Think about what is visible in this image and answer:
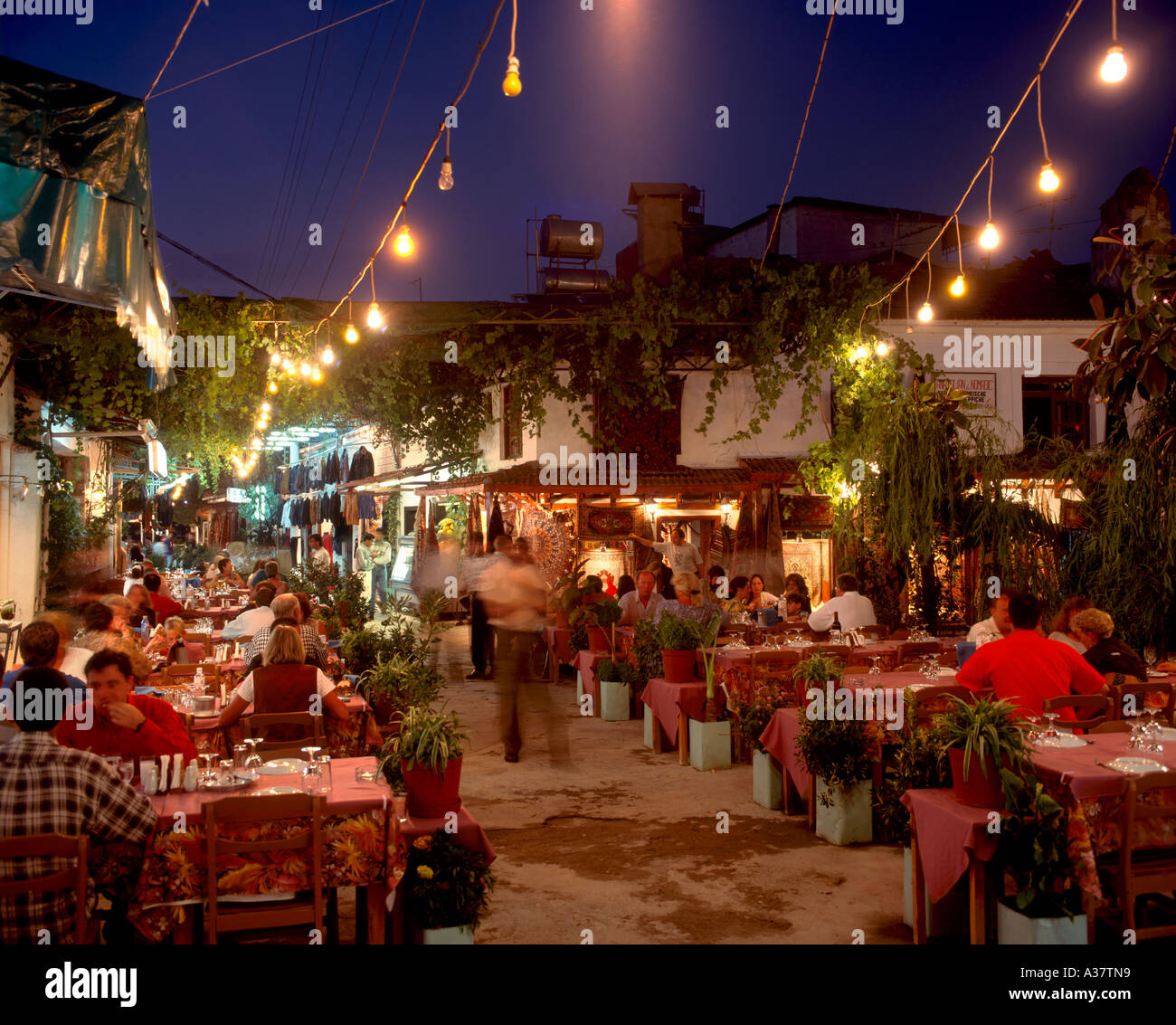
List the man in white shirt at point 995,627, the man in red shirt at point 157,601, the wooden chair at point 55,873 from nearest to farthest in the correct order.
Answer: the wooden chair at point 55,873 → the man in white shirt at point 995,627 → the man in red shirt at point 157,601

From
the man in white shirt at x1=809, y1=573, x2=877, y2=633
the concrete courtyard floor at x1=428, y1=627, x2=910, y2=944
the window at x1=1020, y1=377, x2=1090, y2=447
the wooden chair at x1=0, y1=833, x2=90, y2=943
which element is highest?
the window at x1=1020, y1=377, x2=1090, y2=447

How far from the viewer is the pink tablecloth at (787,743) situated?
7.26 meters

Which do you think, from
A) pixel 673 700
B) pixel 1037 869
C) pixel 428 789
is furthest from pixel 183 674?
pixel 1037 869

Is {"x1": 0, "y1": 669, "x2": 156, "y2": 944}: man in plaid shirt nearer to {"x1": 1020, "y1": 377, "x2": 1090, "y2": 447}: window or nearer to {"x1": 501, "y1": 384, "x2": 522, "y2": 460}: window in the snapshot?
{"x1": 501, "y1": 384, "x2": 522, "y2": 460}: window

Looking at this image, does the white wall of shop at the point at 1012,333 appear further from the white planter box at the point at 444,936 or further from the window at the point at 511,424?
the white planter box at the point at 444,936

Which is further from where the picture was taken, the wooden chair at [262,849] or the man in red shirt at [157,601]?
the man in red shirt at [157,601]

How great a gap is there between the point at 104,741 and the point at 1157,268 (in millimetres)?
6034

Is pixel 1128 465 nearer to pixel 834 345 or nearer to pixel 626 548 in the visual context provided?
pixel 834 345

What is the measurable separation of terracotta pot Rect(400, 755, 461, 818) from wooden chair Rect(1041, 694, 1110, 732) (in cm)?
358

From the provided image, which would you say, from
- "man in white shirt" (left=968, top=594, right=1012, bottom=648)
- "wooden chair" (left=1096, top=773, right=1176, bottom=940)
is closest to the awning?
"wooden chair" (left=1096, top=773, right=1176, bottom=940)

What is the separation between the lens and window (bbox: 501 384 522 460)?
54.5 ft

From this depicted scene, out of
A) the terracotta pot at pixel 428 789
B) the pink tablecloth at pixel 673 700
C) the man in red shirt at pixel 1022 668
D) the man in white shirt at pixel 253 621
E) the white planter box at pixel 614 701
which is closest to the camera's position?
the terracotta pot at pixel 428 789

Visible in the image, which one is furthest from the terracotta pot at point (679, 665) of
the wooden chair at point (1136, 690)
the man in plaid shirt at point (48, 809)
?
the man in plaid shirt at point (48, 809)

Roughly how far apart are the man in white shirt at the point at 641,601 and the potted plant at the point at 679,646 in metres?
2.70
